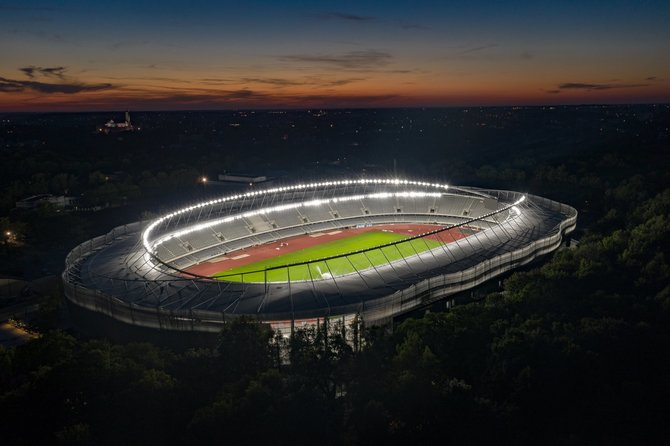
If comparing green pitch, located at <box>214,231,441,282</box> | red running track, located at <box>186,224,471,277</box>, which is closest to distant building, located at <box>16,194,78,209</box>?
red running track, located at <box>186,224,471,277</box>

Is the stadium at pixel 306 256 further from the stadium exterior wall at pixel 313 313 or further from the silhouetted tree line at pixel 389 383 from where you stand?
the silhouetted tree line at pixel 389 383

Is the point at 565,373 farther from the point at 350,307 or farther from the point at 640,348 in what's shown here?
the point at 350,307

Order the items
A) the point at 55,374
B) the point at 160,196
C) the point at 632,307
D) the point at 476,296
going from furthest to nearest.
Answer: the point at 160,196 → the point at 476,296 → the point at 632,307 → the point at 55,374

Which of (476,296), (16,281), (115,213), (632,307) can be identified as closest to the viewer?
(632,307)

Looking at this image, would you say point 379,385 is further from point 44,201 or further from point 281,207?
point 44,201

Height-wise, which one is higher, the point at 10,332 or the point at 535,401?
the point at 535,401

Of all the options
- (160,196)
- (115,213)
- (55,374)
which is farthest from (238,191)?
(55,374)

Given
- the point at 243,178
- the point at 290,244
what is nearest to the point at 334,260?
the point at 290,244
